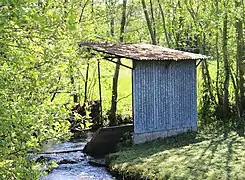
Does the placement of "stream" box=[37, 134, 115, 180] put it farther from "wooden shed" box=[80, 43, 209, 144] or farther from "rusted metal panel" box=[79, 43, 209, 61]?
"rusted metal panel" box=[79, 43, 209, 61]

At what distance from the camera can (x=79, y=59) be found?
25.6 ft

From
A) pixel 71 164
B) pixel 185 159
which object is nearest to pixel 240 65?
pixel 185 159

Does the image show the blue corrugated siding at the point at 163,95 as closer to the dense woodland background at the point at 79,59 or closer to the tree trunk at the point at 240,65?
the dense woodland background at the point at 79,59

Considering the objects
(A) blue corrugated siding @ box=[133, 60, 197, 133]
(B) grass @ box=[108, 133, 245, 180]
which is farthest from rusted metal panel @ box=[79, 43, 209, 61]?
(B) grass @ box=[108, 133, 245, 180]

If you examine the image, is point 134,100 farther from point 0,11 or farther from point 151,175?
point 0,11

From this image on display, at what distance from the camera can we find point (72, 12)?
347cm

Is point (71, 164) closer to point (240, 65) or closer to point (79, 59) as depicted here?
point (79, 59)

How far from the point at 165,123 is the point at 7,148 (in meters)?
10.1

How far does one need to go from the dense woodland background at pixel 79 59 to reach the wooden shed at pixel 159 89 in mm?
991

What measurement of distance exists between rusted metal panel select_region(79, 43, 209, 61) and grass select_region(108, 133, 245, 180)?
2.63 metres

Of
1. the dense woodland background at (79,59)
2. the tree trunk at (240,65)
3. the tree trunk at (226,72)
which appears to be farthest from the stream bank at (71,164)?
the tree trunk at (226,72)

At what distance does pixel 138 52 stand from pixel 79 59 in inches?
226

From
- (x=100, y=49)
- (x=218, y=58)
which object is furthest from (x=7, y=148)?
(x=218, y=58)

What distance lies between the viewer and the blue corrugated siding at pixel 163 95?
516 inches
